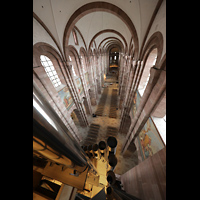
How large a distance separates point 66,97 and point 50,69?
97.1 inches

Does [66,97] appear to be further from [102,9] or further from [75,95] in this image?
[102,9]

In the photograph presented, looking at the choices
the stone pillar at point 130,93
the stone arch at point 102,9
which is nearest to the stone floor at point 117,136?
the stone pillar at point 130,93

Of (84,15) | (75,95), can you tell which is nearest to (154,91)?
(84,15)

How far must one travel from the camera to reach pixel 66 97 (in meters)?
7.31

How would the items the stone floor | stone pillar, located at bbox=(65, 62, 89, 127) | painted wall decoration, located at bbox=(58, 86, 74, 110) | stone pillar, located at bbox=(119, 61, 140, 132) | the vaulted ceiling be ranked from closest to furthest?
the vaulted ceiling
stone pillar, located at bbox=(119, 61, 140, 132)
painted wall decoration, located at bbox=(58, 86, 74, 110)
stone pillar, located at bbox=(65, 62, 89, 127)
the stone floor

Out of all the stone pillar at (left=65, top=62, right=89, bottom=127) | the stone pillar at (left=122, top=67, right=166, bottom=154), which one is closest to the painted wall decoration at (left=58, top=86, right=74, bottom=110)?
the stone pillar at (left=65, top=62, right=89, bottom=127)

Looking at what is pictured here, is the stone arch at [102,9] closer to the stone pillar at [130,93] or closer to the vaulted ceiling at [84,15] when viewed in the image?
the vaulted ceiling at [84,15]

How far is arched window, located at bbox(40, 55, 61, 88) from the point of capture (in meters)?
5.54

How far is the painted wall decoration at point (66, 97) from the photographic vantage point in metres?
6.78

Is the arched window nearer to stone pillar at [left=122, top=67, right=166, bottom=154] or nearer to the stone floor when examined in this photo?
stone pillar at [left=122, top=67, right=166, bottom=154]

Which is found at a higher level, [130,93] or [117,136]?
[130,93]

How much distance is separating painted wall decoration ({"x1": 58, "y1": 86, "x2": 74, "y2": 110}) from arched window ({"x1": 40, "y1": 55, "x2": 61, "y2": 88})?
0.72 m

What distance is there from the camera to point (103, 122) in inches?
460
